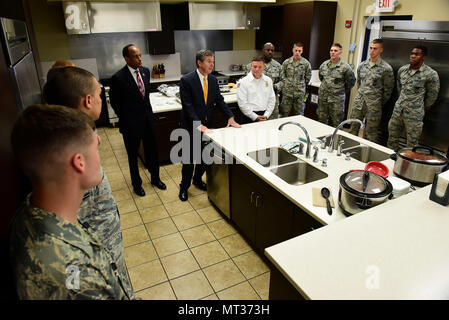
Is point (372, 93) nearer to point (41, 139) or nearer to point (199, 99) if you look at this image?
point (199, 99)

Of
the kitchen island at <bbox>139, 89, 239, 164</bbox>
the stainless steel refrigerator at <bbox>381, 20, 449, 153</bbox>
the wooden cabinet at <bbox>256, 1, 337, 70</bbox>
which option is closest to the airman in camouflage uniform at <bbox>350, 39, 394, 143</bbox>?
the stainless steel refrigerator at <bbox>381, 20, 449, 153</bbox>

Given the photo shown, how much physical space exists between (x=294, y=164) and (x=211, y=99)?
1.37 meters

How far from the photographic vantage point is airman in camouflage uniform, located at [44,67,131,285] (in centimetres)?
162

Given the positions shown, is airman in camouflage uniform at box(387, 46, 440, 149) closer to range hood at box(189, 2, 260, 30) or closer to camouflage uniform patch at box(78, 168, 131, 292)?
range hood at box(189, 2, 260, 30)

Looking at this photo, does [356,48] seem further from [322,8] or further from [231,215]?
[231,215]

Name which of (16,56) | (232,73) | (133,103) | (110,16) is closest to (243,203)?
(133,103)

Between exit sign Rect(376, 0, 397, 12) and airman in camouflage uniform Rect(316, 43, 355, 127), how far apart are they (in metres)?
0.93

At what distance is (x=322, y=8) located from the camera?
5.84m

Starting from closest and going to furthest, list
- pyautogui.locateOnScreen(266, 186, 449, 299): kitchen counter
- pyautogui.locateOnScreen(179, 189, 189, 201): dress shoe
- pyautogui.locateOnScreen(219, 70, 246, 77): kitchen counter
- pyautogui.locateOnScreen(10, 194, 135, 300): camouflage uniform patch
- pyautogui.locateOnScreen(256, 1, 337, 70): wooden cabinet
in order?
pyautogui.locateOnScreen(10, 194, 135, 300): camouflage uniform patch, pyautogui.locateOnScreen(266, 186, 449, 299): kitchen counter, pyautogui.locateOnScreen(179, 189, 189, 201): dress shoe, pyautogui.locateOnScreen(256, 1, 337, 70): wooden cabinet, pyautogui.locateOnScreen(219, 70, 246, 77): kitchen counter

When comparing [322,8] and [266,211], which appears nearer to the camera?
[266,211]

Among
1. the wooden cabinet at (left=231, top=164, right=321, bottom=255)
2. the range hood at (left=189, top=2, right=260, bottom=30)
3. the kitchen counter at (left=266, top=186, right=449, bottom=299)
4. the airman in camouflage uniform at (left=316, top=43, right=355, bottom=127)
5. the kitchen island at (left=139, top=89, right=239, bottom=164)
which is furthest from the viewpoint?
the range hood at (left=189, top=2, right=260, bottom=30)

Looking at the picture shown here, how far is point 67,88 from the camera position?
1613 mm

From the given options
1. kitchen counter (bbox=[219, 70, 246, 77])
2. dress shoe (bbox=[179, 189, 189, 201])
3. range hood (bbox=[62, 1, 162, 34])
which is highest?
range hood (bbox=[62, 1, 162, 34])
